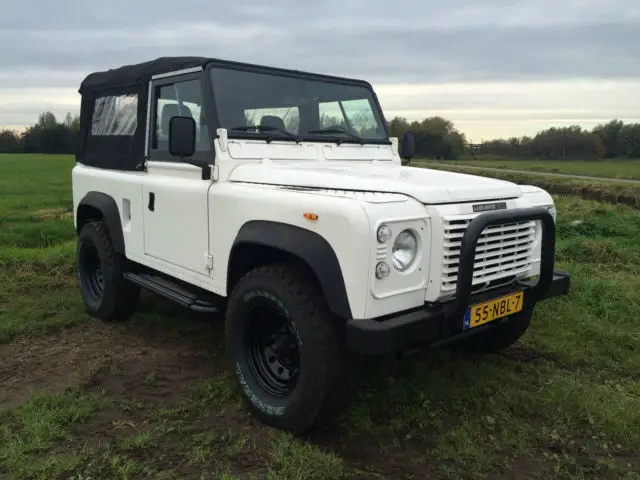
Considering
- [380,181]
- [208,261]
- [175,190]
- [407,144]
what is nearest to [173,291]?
[208,261]

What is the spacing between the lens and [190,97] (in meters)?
4.17

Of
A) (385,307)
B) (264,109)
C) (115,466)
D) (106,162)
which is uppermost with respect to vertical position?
(264,109)

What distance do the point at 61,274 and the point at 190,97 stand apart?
3.73 m

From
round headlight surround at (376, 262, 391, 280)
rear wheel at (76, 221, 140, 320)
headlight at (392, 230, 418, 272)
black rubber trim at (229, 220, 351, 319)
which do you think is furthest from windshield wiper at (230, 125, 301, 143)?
rear wheel at (76, 221, 140, 320)

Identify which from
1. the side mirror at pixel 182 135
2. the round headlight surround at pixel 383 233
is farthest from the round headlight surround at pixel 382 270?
the side mirror at pixel 182 135

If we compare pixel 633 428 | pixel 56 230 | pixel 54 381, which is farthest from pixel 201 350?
pixel 56 230

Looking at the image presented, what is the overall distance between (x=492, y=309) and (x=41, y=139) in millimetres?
61592

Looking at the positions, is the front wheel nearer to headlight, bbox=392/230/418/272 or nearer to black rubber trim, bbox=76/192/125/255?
headlight, bbox=392/230/418/272

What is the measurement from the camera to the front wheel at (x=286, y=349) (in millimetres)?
2979

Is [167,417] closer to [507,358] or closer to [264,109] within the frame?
[264,109]

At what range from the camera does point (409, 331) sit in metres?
2.81

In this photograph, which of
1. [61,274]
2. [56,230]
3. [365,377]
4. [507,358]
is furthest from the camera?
[56,230]

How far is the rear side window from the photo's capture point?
15.9 ft

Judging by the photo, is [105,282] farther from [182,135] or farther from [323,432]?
[323,432]
